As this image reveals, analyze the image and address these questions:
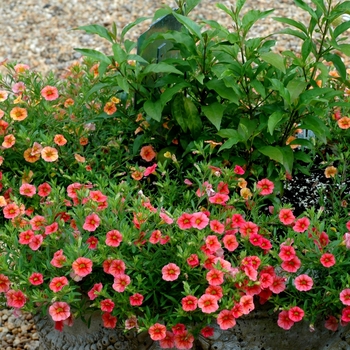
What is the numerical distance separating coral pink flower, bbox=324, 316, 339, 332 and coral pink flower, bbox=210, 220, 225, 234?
479mm

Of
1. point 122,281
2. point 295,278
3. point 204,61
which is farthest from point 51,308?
point 204,61

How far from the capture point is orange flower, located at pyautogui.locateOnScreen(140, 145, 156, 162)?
294 cm

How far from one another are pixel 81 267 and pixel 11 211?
476mm

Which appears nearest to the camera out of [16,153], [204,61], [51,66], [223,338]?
[223,338]

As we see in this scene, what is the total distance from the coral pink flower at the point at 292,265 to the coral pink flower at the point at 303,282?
0.04 m

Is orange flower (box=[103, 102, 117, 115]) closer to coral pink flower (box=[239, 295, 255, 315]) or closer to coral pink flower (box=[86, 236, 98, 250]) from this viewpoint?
coral pink flower (box=[86, 236, 98, 250])

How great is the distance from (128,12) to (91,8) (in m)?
0.34

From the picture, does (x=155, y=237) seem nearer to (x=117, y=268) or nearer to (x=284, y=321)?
(x=117, y=268)

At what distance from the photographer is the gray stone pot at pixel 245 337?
249 cm

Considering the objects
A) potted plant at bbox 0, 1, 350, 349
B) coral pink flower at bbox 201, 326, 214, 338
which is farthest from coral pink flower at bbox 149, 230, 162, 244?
coral pink flower at bbox 201, 326, 214, 338

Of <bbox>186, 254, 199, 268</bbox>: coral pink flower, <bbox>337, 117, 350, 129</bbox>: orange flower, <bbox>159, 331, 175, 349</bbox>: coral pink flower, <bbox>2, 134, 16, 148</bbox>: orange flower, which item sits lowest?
<bbox>159, 331, 175, 349</bbox>: coral pink flower

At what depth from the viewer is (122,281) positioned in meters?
2.31

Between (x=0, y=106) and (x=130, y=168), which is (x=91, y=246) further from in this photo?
(x=0, y=106)

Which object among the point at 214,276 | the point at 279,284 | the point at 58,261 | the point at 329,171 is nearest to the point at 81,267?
the point at 58,261
